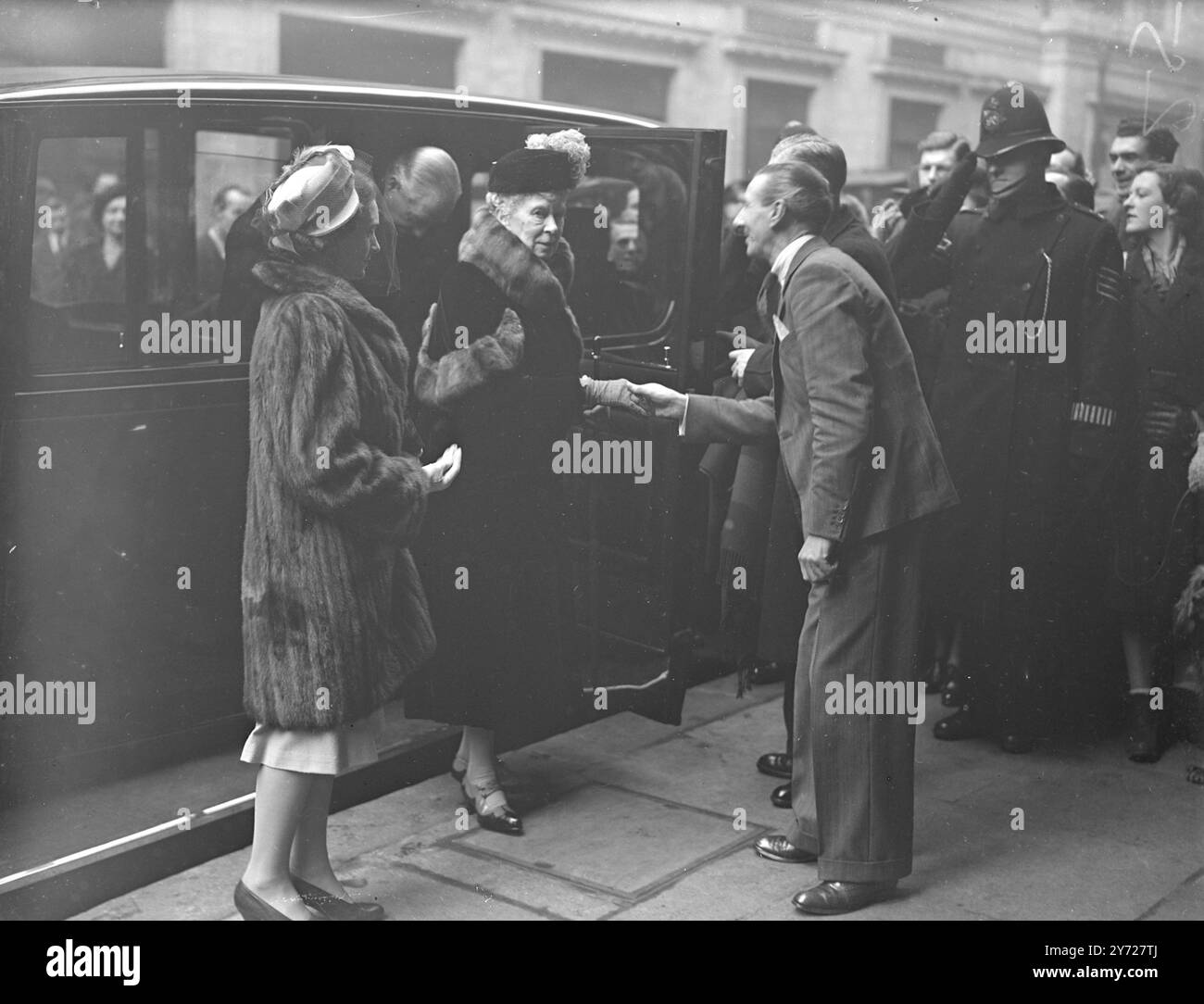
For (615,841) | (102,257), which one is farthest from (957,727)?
(102,257)

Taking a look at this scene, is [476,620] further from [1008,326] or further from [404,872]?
[1008,326]

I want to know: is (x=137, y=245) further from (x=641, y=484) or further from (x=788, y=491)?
(x=788, y=491)

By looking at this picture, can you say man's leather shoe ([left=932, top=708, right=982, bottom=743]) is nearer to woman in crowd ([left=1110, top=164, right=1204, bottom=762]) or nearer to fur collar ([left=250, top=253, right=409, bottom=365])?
woman in crowd ([left=1110, top=164, right=1204, bottom=762])

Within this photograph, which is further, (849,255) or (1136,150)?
(1136,150)

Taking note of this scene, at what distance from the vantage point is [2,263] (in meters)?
4.13

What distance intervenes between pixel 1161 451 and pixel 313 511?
10.2ft

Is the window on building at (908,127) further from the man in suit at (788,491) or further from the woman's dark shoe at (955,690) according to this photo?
the man in suit at (788,491)

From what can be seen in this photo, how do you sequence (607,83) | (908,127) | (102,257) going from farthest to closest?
(908,127) < (607,83) < (102,257)

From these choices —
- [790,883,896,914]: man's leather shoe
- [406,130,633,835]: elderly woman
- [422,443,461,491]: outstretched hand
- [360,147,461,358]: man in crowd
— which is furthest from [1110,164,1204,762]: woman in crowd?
[422,443,461,491]: outstretched hand

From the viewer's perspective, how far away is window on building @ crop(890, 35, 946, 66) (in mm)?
10328

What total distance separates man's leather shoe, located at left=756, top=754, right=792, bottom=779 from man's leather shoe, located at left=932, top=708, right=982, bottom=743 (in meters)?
0.70

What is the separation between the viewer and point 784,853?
4.27m

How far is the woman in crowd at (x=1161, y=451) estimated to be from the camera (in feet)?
17.0

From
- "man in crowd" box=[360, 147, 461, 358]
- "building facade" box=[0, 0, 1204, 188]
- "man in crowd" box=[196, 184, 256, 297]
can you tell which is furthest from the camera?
Answer: "man in crowd" box=[196, 184, 256, 297]
